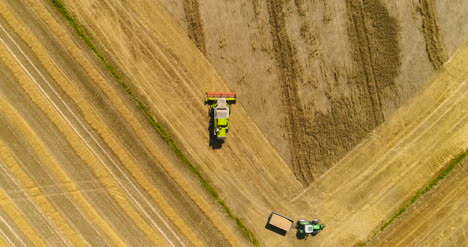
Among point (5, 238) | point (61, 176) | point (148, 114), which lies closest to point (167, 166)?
point (148, 114)

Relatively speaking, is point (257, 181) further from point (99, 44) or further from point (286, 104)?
point (99, 44)

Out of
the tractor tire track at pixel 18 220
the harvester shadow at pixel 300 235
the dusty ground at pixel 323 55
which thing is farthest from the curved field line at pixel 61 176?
the harvester shadow at pixel 300 235

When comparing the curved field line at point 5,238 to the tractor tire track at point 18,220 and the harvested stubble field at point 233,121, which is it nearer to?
the tractor tire track at point 18,220

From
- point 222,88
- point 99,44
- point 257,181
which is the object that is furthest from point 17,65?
point 257,181

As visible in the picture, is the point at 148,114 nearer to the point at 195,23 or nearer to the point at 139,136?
the point at 139,136

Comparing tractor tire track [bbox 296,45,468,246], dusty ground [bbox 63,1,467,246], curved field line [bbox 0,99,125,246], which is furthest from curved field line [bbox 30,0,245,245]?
tractor tire track [bbox 296,45,468,246]
